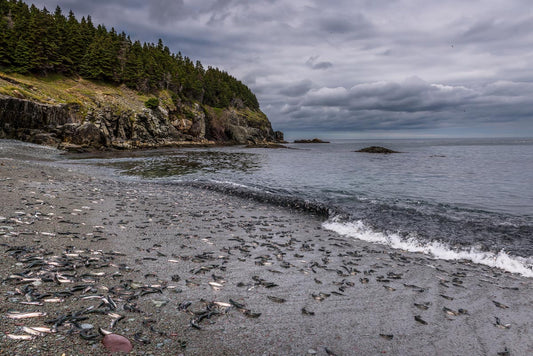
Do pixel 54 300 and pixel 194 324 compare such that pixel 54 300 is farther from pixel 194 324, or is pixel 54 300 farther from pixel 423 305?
pixel 423 305

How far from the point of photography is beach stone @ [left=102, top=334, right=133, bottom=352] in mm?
4387

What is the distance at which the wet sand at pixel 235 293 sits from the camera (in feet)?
16.4

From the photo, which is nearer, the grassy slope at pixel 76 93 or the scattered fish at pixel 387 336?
the scattered fish at pixel 387 336

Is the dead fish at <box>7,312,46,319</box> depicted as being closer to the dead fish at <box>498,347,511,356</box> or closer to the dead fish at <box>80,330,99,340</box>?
the dead fish at <box>80,330,99,340</box>

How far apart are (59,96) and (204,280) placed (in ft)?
257

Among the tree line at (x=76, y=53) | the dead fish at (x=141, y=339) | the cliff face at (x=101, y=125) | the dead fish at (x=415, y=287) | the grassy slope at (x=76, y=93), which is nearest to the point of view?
the dead fish at (x=141, y=339)

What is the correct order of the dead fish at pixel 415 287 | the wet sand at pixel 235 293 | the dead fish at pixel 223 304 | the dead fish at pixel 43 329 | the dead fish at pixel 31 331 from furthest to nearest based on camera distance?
1. the dead fish at pixel 415 287
2. the dead fish at pixel 223 304
3. the wet sand at pixel 235 293
4. the dead fish at pixel 43 329
5. the dead fish at pixel 31 331

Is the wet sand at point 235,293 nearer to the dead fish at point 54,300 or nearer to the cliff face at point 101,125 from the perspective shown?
the dead fish at point 54,300

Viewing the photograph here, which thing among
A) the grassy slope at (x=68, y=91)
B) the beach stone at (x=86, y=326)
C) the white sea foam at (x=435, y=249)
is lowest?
the white sea foam at (x=435, y=249)

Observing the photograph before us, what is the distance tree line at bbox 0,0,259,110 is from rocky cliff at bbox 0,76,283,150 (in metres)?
6.18

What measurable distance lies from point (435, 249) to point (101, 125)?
247ft

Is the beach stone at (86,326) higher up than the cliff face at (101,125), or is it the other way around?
the cliff face at (101,125)

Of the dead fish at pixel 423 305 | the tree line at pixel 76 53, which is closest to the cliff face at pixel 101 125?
the tree line at pixel 76 53

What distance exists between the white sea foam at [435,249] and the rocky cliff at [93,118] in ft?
200
